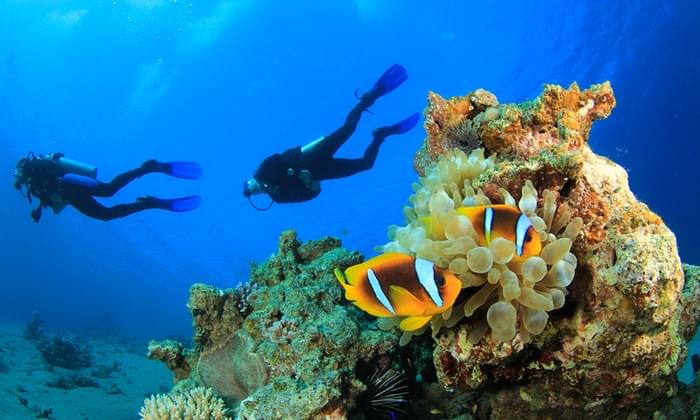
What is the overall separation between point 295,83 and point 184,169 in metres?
23.9

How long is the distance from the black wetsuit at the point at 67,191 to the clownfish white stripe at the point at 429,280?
8920 millimetres

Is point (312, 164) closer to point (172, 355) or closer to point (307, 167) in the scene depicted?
point (307, 167)

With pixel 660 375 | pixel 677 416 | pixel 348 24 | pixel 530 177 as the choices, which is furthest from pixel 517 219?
pixel 348 24

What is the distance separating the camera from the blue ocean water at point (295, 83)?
23.1 meters

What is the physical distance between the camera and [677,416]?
9.85ft

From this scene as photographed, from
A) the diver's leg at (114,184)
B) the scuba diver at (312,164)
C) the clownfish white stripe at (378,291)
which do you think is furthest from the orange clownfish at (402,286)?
the diver's leg at (114,184)

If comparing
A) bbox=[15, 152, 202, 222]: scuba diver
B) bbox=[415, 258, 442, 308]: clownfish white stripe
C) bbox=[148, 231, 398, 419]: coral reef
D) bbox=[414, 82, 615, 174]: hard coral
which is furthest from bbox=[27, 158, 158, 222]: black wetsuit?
bbox=[415, 258, 442, 308]: clownfish white stripe

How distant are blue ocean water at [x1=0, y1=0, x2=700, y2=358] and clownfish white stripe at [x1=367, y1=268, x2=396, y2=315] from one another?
12823 millimetres

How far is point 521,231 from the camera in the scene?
1.97 metres

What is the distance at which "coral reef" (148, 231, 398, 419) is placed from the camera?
2.95m

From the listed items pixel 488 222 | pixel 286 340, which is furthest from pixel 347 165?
pixel 488 222

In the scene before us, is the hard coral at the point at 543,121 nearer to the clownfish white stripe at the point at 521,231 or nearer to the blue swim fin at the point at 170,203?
the clownfish white stripe at the point at 521,231

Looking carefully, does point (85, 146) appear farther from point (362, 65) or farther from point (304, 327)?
point (304, 327)

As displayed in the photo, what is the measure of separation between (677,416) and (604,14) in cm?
2352
